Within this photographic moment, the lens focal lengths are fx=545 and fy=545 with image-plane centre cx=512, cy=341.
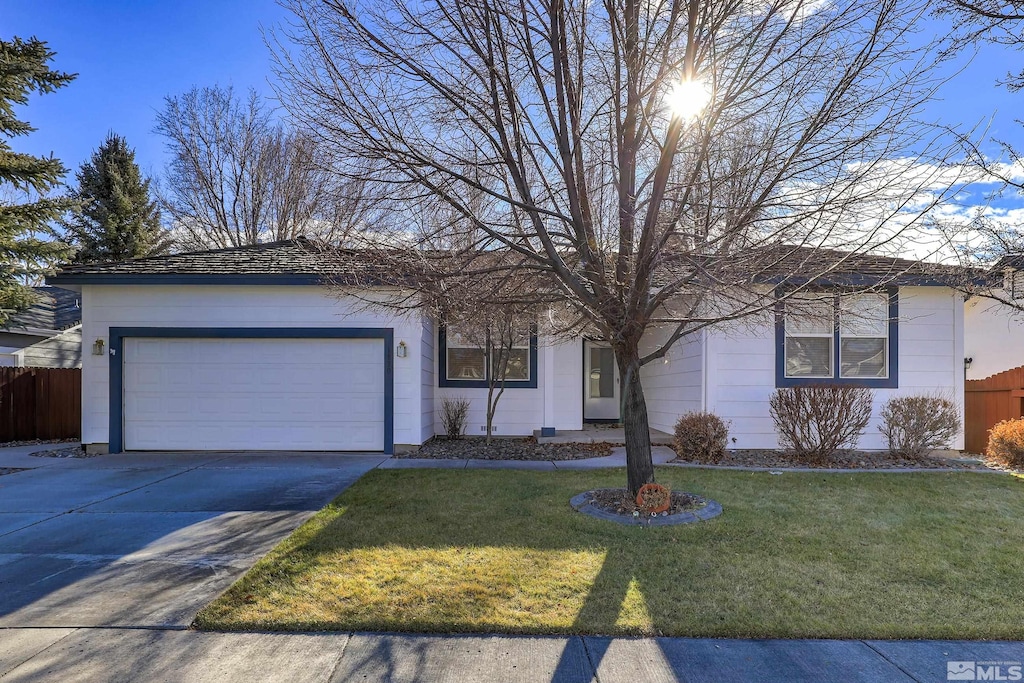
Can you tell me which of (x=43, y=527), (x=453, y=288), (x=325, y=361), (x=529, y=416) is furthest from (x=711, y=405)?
(x=43, y=527)

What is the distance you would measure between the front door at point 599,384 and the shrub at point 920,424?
5916 millimetres

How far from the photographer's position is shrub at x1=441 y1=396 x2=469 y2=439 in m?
11.0

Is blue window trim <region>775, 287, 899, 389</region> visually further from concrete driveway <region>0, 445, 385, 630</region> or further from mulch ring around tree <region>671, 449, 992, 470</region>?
concrete driveway <region>0, 445, 385, 630</region>

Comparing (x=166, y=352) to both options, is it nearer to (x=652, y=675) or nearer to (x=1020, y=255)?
(x=652, y=675)

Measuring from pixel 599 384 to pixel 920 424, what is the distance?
259 inches

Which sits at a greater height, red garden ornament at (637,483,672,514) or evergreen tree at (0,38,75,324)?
evergreen tree at (0,38,75,324)

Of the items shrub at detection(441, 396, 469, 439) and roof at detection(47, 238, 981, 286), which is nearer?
roof at detection(47, 238, 981, 286)

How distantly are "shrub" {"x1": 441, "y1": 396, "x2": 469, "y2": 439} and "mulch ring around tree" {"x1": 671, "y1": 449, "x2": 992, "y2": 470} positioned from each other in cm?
428

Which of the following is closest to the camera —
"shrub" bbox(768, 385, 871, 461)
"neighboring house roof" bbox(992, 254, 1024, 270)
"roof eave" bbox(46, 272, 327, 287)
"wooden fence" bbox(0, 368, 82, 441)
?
"shrub" bbox(768, 385, 871, 461)

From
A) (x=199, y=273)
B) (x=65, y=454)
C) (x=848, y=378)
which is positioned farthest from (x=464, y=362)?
(x=65, y=454)

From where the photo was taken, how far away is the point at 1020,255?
29.1 feet

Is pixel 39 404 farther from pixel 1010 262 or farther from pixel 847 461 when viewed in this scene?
pixel 1010 262

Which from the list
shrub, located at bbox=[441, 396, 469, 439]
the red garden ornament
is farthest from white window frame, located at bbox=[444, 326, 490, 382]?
the red garden ornament

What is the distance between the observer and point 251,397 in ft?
32.1
